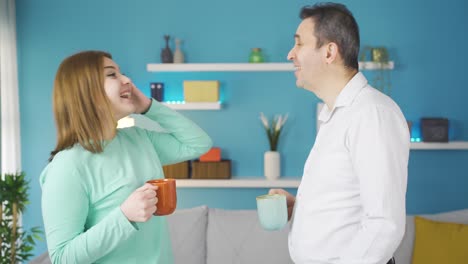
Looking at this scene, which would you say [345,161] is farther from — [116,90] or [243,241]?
[243,241]

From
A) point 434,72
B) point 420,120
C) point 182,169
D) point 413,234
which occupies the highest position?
point 434,72

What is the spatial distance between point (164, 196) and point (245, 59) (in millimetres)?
2720

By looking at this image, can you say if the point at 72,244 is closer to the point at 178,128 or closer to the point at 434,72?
the point at 178,128

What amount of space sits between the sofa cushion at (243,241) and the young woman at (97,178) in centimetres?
155

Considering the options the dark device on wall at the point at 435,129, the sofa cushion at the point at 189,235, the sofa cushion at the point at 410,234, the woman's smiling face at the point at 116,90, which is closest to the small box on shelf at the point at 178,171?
the sofa cushion at the point at 189,235

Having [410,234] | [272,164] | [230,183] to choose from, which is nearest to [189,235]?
[230,183]

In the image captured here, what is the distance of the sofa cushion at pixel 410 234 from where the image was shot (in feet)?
10.4

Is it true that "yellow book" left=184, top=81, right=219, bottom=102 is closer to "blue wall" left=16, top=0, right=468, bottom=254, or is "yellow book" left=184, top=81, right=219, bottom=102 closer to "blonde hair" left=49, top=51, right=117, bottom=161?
"blue wall" left=16, top=0, right=468, bottom=254

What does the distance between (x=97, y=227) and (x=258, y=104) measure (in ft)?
9.09

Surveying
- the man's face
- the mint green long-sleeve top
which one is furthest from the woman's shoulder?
the man's face

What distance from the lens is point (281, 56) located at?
13.7 ft

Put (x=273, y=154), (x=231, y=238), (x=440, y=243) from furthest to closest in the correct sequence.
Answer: (x=273, y=154)
(x=231, y=238)
(x=440, y=243)

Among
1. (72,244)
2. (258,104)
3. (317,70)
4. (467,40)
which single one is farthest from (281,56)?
(72,244)

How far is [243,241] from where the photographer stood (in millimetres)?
3309
